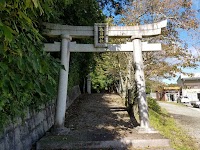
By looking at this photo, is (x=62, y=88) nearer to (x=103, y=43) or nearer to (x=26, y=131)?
(x=26, y=131)

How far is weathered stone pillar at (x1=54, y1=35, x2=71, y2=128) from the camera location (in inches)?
185

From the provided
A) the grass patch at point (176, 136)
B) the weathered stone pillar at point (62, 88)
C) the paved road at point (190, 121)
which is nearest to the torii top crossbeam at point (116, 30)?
the weathered stone pillar at point (62, 88)

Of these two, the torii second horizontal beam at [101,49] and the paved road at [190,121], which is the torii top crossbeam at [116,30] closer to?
the torii second horizontal beam at [101,49]

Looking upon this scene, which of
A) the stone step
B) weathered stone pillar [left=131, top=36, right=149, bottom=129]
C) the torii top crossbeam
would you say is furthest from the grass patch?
the torii top crossbeam

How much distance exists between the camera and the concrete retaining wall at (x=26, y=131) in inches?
117

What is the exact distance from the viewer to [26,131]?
3.71 m

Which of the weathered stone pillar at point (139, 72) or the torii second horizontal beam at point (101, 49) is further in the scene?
the torii second horizontal beam at point (101, 49)

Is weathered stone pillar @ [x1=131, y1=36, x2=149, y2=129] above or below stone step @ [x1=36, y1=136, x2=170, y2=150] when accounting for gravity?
above

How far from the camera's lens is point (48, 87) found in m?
1.81

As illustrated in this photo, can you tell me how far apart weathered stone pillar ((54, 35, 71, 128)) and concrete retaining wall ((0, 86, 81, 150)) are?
1.41 ft

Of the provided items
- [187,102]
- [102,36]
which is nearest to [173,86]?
[187,102]

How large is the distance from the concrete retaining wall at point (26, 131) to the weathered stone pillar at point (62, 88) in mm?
431

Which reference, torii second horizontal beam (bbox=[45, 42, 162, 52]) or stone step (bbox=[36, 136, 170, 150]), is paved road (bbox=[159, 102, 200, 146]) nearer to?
stone step (bbox=[36, 136, 170, 150])

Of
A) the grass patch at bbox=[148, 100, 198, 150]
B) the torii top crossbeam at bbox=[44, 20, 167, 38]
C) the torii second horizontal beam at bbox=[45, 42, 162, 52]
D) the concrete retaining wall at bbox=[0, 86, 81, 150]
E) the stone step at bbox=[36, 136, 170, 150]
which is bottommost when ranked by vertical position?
the grass patch at bbox=[148, 100, 198, 150]
